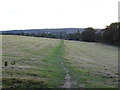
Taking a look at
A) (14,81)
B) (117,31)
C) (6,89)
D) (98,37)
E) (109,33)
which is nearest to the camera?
(6,89)

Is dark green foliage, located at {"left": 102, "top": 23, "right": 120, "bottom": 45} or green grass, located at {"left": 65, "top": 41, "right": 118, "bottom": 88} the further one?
dark green foliage, located at {"left": 102, "top": 23, "right": 120, "bottom": 45}

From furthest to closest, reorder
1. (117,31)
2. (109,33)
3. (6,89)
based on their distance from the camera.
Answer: (109,33), (117,31), (6,89)

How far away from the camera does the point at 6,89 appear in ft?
35.9

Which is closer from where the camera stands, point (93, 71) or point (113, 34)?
point (93, 71)

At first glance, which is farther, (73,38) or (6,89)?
(73,38)

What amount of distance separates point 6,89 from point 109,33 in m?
96.7

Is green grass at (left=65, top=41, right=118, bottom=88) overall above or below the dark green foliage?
below

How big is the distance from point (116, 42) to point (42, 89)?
94211 millimetres

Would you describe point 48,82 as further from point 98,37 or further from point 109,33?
point 98,37

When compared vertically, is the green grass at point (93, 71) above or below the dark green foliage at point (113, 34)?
below

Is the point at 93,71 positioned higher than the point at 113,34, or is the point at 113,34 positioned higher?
the point at 113,34

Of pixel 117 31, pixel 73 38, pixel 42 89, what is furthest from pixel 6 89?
pixel 73 38

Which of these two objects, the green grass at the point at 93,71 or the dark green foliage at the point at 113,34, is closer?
the green grass at the point at 93,71

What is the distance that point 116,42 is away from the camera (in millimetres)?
100688
